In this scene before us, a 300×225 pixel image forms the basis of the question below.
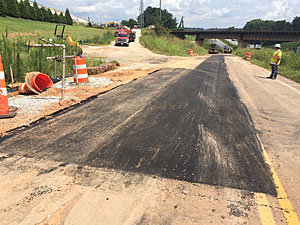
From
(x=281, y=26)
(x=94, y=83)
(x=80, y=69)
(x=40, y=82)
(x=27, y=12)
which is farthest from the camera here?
(x=281, y=26)

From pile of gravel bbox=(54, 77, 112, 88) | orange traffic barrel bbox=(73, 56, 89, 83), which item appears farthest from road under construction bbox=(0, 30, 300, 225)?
orange traffic barrel bbox=(73, 56, 89, 83)

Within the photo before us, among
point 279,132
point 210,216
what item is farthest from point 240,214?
point 279,132

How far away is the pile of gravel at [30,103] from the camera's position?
19.3 feet

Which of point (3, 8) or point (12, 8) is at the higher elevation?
point (12, 8)

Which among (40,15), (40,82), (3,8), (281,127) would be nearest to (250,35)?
(40,15)

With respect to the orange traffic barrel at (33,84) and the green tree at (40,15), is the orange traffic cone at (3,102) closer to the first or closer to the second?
the orange traffic barrel at (33,84)

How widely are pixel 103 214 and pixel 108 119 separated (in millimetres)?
3179

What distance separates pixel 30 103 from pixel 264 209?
6.23m

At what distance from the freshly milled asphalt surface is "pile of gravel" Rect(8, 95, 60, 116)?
924 mm

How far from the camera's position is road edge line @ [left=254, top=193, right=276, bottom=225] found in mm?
2541

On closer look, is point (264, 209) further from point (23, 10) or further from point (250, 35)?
point (250, 35)

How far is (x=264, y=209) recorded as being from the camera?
2.71 m

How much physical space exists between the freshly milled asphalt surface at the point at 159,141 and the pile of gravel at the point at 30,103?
924mm

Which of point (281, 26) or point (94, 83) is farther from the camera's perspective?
point (281, 26)
